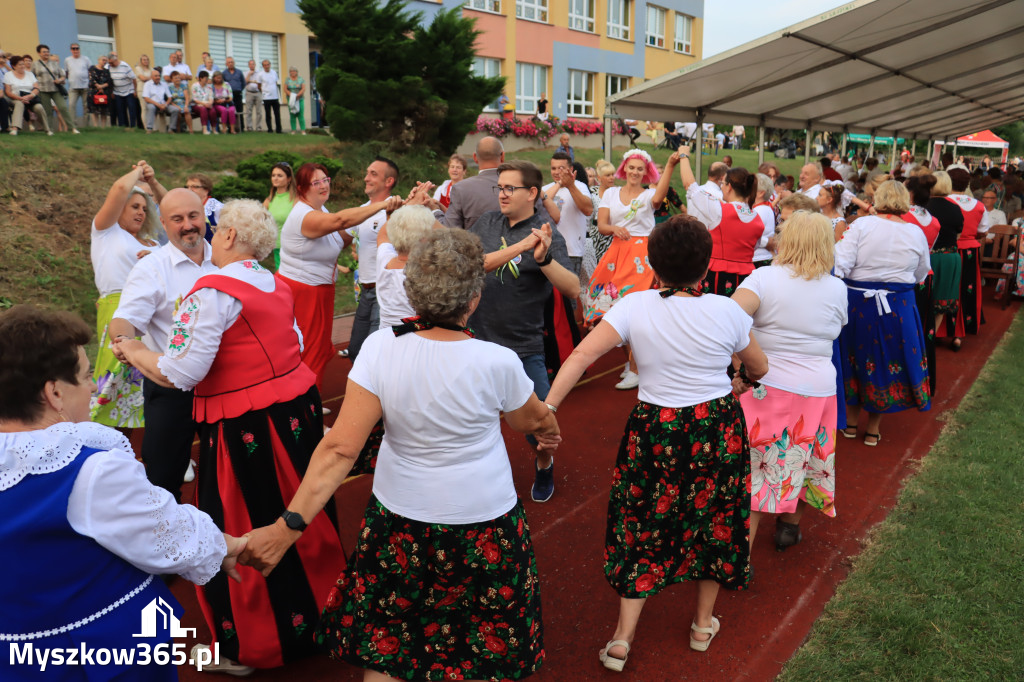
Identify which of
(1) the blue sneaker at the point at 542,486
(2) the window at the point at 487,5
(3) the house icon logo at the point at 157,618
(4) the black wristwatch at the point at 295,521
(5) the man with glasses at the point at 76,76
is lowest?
(1) the blue sneaker at the point at 542,486

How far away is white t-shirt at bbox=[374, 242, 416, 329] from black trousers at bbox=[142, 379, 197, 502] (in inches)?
58.2

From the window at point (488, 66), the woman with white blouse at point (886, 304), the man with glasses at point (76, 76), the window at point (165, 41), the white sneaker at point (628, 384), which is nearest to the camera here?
the woman with white blouse at point (886, 304)

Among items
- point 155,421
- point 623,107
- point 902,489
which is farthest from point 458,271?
point 623,107

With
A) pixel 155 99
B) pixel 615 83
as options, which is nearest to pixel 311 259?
pixel 155 99

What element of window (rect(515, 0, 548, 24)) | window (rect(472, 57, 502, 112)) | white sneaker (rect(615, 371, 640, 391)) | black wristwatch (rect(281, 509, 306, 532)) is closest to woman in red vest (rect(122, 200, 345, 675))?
black wristwatch (rect(281, 509, 306, 532))

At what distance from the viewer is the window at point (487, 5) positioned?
27.0 m

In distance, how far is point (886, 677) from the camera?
3059 millimetres

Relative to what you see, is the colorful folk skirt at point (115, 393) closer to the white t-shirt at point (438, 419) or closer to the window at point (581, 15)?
the white t-shirt at point (438, 419)

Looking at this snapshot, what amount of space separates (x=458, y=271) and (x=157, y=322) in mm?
2142

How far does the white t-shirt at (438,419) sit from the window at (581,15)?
104 feet

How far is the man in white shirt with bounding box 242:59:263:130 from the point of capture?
60.0 feet

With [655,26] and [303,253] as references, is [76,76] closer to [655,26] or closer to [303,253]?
[303,253]

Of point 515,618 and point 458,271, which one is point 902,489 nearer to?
point 515,618

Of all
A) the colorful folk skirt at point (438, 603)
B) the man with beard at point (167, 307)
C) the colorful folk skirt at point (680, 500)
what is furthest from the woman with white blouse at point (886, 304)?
the man with beard at point (167, 307)
